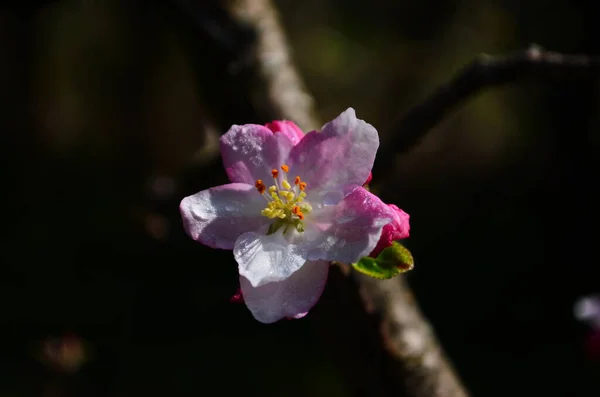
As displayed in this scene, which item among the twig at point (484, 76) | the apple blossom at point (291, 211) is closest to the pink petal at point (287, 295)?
the apple blossom at point (291, 211)

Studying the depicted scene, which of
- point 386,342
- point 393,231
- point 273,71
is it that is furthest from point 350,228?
point 273,71

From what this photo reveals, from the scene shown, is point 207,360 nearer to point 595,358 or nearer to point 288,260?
point 595,358

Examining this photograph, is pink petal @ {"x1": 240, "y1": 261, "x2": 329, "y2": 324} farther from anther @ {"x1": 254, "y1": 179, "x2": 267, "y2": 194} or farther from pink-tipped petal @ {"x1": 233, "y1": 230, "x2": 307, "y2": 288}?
anther @ {"x1": 254, "y1": 179, "x2": 267, "y2": 194}

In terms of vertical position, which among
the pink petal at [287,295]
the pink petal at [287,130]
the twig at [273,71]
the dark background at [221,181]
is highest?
A: the dark background at [221,181]

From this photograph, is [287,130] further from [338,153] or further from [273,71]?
[273,71]

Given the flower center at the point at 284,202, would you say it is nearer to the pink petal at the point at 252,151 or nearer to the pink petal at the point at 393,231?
the pink petal at the point at 252,151

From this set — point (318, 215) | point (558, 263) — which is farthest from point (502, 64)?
point (558, 263)
